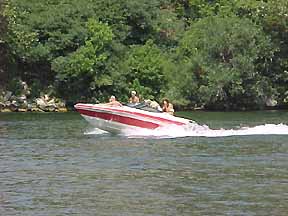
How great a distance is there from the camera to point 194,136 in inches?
1341

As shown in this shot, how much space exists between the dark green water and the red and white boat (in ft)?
4.43

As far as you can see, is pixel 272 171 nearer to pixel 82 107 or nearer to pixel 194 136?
pixel 194 136

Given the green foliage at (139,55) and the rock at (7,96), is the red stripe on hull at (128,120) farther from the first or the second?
the rock at (7,96)

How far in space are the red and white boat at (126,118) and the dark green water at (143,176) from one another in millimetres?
1350

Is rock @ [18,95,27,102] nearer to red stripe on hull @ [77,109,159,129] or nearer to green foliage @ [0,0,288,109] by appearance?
green foliage @ [0,0,288,109]

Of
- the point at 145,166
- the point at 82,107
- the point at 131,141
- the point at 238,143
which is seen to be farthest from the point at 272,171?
the point at 82,107

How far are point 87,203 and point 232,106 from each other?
157ft

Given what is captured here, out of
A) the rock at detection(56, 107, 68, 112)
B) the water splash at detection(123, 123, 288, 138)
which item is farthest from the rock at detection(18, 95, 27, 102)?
the water splash at detection(123, 123, 288, 138)

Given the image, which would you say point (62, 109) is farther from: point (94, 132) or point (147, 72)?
point (94, 132)

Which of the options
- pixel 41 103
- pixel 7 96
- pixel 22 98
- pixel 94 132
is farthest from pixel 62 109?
pixel 94 132

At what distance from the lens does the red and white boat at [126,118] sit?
3438 cm

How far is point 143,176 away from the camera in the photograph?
21078 millimetres

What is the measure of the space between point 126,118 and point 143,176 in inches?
540

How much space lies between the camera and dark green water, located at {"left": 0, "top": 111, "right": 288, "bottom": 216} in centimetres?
1653
